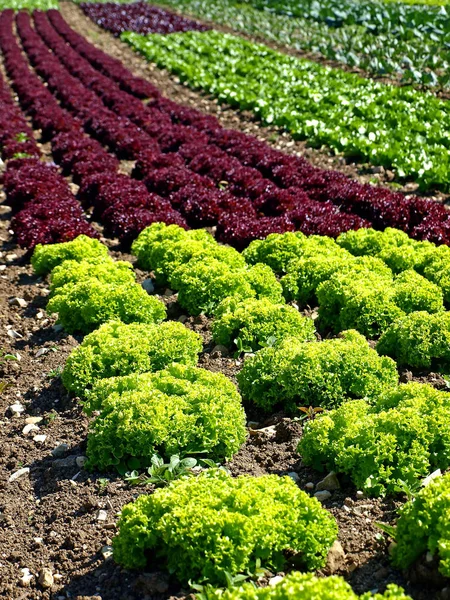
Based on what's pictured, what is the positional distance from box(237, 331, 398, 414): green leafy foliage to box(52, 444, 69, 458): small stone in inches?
63.7

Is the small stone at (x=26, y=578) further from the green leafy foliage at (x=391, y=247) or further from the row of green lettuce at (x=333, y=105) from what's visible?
the row of green lettuce at (x=333, y=105)

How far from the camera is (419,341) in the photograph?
7094 mm

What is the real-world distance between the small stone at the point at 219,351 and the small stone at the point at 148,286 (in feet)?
6.99

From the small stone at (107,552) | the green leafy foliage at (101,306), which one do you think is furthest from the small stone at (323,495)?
the green leafy foliage at (101,306)

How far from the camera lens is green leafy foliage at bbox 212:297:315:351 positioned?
751cm

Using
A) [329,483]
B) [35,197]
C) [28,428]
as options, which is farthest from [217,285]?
[35,197]

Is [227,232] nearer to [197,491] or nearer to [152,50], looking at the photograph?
[197,491]

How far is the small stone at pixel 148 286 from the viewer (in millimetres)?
9711

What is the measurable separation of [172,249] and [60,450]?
12.7ft

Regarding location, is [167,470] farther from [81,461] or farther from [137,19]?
[137,19]

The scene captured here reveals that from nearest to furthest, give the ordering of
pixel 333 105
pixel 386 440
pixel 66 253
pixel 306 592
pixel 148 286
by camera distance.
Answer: pixel 306 592 → pixel 386 440 → pixel 148 286 → pixel 66 253 → pixel 333 105

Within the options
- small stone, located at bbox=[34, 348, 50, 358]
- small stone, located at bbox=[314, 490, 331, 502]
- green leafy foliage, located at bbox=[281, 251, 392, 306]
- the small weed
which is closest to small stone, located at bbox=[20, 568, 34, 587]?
small stone, located at bbox=[314, 490, 331, 502]

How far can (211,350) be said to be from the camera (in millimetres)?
7945

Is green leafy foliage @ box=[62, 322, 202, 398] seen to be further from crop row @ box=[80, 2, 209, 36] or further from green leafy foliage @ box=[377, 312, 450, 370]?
crop row @ box=[80, 2, 209, 36]
